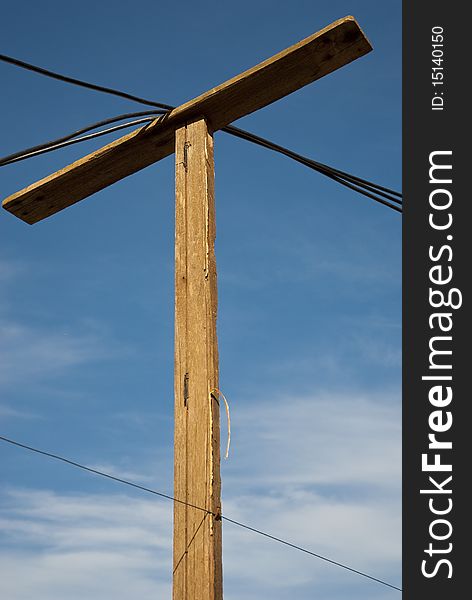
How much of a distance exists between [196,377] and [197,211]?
771mm

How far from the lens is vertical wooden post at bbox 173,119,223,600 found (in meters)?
3.38

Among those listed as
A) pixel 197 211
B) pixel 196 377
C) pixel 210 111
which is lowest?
pixel 196 377

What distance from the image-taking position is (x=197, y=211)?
12.9 feet

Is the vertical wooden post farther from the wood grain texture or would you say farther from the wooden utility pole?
the wood grain texture

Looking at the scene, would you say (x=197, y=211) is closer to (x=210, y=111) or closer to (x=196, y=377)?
(x=210, y=111)

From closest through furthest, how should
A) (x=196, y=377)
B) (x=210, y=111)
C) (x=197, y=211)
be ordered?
(x=196, y=377), (x=197, y=211), (x=210, y=111)

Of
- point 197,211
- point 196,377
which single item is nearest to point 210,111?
point 197,211

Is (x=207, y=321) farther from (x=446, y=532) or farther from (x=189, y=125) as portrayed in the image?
(x=446, y=532)

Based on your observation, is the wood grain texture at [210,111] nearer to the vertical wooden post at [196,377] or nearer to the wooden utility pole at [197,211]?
the wooden utility pole at [197,211]

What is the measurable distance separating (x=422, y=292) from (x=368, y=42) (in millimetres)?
1278

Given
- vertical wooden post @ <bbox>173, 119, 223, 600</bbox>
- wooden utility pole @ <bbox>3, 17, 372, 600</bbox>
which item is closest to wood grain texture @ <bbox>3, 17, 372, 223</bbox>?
wooden utility pole @ <bbox>3, 17, 372, 600</bbox>

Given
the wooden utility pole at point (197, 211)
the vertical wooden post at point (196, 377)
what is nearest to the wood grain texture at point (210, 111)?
the wooden utility pole at point (197, 211)

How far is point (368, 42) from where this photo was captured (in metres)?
3.94

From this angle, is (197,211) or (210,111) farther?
(210,111)
